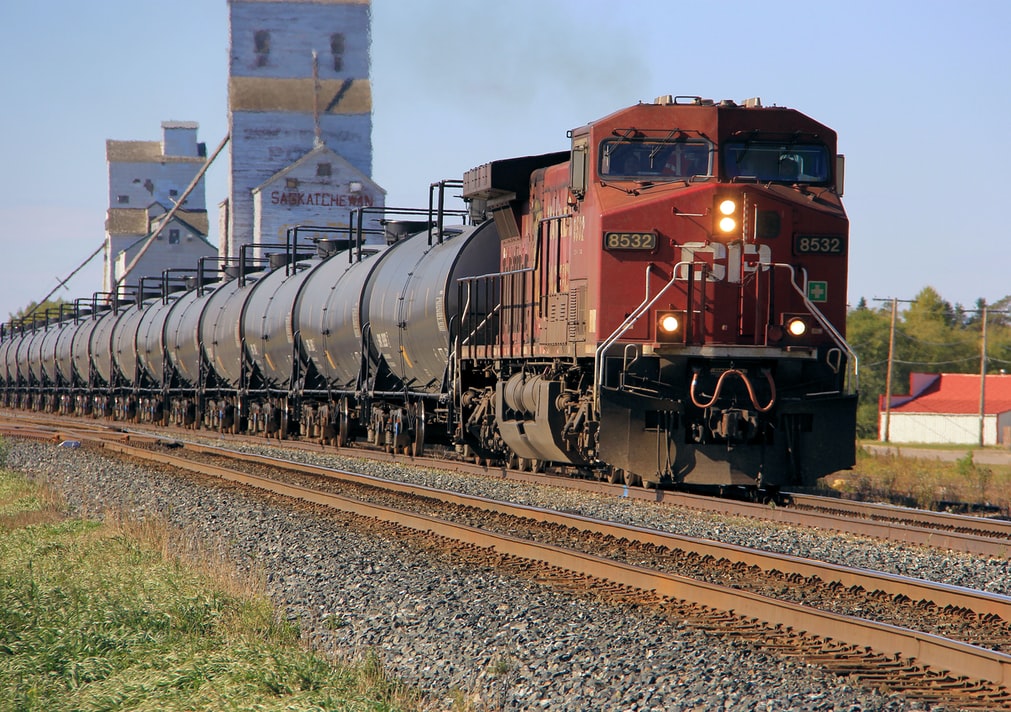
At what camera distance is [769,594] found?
24.2 ft

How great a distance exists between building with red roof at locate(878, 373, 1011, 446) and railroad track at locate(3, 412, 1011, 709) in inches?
2132

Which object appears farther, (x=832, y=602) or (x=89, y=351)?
(x=89, y=351)

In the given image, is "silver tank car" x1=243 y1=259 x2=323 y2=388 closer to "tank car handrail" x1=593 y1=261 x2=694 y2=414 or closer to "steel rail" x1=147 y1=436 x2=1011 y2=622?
"steel rail" x1=147 y1=436 x2=1011 y2=622

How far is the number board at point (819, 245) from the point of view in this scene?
12.1m

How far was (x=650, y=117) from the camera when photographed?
1218 centimetres

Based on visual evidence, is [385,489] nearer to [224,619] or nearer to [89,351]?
[224,619]

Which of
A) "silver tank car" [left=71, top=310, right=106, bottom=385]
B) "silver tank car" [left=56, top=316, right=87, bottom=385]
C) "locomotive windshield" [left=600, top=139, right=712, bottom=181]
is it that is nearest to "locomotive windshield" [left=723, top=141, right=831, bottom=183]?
"locomotive windshield" [left=600, top=139, right=712, bottom=181]

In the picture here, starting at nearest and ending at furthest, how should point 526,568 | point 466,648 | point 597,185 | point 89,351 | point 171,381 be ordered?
point 466,648
point 526,568
point 597,185
point 171,381
point 89,351

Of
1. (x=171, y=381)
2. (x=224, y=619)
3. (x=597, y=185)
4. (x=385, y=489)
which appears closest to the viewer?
(x=224, y=619)

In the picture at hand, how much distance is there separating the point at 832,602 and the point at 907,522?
474 centimetres

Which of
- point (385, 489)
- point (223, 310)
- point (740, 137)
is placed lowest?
point (385, 489)

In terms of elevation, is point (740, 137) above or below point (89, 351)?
above

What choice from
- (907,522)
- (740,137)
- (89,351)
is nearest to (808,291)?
(740,137)

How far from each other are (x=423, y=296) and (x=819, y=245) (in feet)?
23.1
